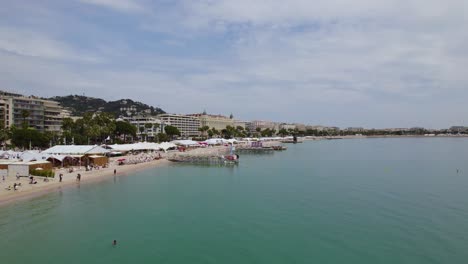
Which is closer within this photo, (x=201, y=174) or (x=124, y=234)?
(x=124, y=234)

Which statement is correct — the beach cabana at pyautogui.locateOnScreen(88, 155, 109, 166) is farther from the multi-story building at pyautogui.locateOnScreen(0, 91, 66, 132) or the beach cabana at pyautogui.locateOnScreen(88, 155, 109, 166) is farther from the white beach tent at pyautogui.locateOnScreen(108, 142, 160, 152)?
the multi-story building at pyautogui.locateOnScreen(0, 91, 66, 132)

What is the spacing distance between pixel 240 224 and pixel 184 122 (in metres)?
150

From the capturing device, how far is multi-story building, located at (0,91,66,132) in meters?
82.9

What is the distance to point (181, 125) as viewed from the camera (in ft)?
544

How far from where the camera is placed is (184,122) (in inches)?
6644

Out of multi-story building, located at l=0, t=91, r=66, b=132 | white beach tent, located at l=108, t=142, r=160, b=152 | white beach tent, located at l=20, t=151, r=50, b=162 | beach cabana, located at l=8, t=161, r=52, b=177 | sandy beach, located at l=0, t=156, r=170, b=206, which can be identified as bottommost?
sandy beach, located at l=0, t=156, r=170, b=206

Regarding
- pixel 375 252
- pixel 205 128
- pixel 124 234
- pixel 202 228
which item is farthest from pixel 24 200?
pixel 205 128

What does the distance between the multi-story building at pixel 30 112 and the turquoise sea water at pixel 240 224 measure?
196 ft

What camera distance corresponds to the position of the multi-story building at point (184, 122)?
6253 inches

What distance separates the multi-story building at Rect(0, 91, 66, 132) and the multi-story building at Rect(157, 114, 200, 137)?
2446 inches

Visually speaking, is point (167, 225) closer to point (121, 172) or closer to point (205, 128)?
point (121, 172)

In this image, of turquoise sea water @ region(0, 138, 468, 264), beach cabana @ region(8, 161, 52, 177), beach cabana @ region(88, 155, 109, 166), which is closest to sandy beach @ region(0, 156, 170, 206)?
beach cabana @ region(8, 161, 52, 177)

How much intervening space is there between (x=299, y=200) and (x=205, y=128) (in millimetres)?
133011

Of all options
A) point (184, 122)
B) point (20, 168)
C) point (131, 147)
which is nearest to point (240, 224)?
point (20, 168)
